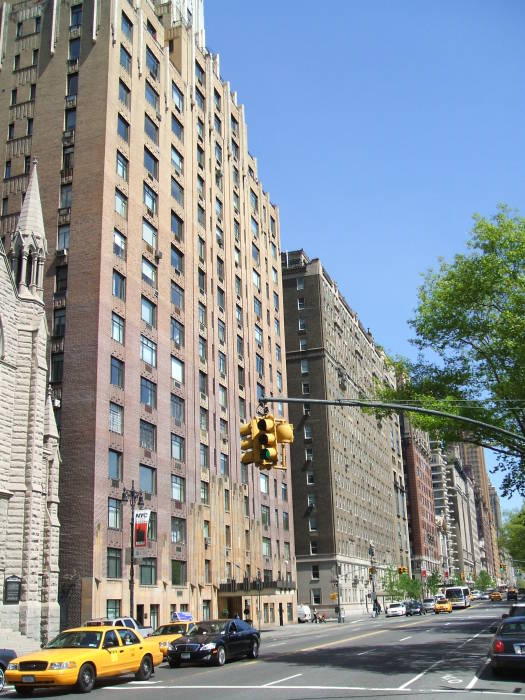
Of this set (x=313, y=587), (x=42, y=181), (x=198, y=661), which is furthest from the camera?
(x=313, y=587)

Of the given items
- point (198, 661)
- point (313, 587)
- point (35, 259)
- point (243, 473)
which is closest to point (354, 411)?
point (313, 587)

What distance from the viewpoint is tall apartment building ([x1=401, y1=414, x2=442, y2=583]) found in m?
153

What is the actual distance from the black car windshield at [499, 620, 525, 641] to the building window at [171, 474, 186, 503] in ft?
113

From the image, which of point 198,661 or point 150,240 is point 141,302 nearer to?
point 150,240

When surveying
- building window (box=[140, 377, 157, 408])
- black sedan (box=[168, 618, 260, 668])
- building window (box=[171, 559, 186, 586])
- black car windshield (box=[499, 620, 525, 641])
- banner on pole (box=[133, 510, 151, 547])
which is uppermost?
building window (box=[140, 377, 157, 408])

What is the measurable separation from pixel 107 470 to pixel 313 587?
168 ft

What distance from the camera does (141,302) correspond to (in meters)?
50.7

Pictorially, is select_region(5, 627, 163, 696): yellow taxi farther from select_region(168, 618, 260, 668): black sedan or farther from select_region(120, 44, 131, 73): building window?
select_region(120, 44, 131, 73): building window

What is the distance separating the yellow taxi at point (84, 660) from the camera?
17656 mm

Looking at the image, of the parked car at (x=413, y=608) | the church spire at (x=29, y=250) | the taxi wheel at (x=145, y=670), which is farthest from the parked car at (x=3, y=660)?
the parked car at (x=413, y=608)

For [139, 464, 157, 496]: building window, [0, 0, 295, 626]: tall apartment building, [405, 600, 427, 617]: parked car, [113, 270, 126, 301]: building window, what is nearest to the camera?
[0, 0, 295, 626]: tall apartment building

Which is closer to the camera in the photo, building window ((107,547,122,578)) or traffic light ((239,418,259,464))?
traffic light ((239,418,259,464))

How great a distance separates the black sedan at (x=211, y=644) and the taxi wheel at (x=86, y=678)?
6433mm

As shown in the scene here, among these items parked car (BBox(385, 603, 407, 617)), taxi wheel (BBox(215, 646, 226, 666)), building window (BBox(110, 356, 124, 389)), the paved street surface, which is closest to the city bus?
parked car (BBox(385, 603, 407, 617))
